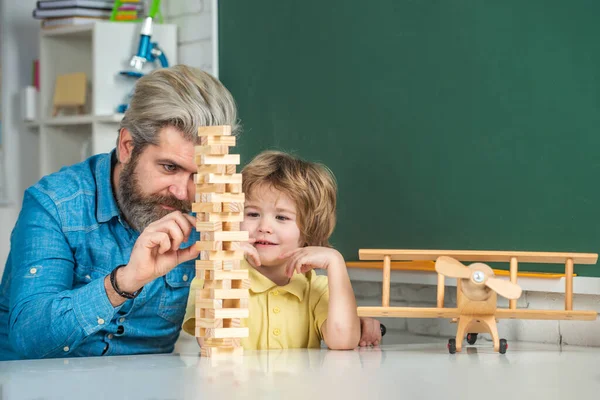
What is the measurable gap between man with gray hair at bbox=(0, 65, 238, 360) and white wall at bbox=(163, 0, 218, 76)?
2.88 feet

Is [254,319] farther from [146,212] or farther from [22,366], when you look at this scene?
[22,366]

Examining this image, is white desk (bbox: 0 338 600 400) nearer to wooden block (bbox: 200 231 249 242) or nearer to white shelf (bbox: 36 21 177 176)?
wooden block (bbox: 200 231 249 242)

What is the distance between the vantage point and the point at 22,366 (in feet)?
5.29

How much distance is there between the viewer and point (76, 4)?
346cm

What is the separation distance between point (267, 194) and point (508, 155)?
2.07ft

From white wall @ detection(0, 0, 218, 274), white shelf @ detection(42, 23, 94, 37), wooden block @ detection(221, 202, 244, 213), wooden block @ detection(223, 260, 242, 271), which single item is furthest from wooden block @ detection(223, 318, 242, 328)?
white wall @ detection(0, 0, 218, 274)

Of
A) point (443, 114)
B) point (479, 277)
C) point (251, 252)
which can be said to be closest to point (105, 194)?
point (251, 252)

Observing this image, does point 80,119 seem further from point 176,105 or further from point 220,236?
point 220,236

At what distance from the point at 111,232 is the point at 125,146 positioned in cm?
23

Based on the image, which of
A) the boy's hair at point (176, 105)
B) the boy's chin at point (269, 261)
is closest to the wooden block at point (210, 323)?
the boy's chin at point (269, 261)

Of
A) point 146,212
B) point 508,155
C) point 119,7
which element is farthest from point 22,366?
point 119,7

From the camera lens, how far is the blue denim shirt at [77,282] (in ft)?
6.05

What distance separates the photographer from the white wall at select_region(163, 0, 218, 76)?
9.89ft

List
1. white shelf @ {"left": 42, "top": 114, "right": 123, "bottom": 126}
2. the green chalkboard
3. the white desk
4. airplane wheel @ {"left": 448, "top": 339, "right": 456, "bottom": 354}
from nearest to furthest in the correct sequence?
the white desk, airplane wheel @ {"left": 448, "top": 339, "right": 456, "bottom": 354}, the green chalkboard, white shelf @ {"left": 42, "top": 114, "right": 123, "bottom": 126}
